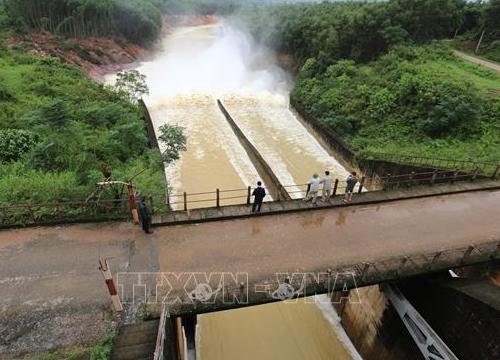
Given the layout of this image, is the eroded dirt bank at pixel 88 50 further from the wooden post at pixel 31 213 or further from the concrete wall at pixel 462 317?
the concrete wall at pixel 462 317

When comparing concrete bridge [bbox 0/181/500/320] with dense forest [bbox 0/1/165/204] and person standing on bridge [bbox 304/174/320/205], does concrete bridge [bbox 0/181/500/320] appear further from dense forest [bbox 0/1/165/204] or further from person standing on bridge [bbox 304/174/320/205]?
dense forest [bbox 0/1/165/204]

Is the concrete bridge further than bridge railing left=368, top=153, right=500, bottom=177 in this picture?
No

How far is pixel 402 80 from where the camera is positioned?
77.8 feet

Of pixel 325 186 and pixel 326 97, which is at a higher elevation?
pixel 325 186

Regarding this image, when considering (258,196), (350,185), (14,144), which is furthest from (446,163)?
(14,144)

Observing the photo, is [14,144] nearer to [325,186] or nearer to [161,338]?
[161,338]

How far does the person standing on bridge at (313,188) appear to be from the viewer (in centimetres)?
1071

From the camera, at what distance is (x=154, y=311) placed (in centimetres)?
734

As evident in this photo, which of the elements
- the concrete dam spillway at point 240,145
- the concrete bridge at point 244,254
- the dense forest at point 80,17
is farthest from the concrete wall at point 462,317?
the dense forest at point 80,17

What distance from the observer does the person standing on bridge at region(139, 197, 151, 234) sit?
881cm

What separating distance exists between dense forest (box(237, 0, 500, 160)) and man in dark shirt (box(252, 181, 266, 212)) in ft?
38.4

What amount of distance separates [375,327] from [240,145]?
610 inches

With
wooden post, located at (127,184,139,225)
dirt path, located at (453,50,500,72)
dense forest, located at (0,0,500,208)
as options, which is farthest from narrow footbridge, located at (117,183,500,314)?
dirt path, located at (453,50,500,72)

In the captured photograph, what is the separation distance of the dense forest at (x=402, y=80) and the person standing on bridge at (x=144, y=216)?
1469 cm
